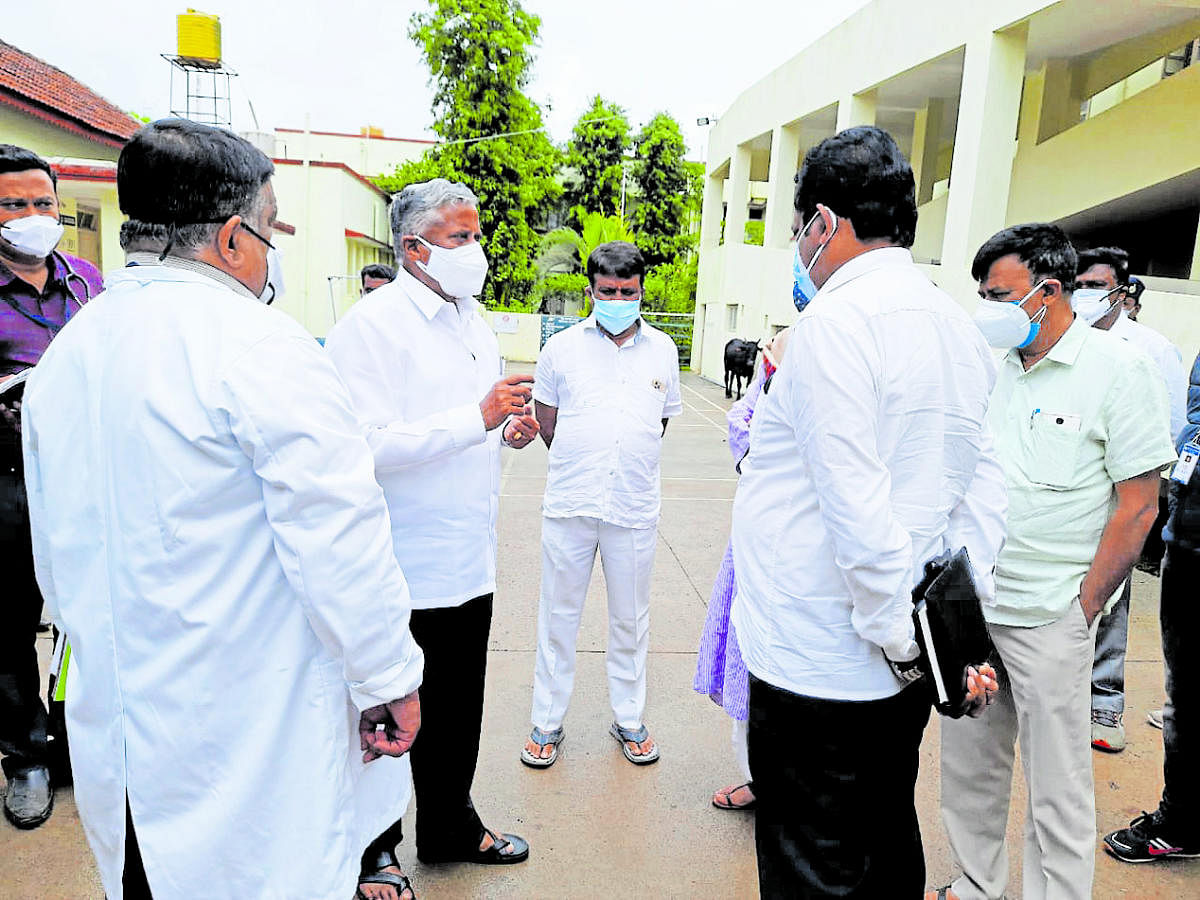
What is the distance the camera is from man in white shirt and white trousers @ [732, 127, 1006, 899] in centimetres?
166

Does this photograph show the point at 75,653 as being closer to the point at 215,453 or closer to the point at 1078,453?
the point at 215,453

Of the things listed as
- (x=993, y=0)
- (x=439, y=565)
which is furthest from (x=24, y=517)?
(x=993, y=0)

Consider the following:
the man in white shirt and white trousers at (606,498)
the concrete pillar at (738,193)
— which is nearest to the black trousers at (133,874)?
the man in white shirt and white trousers at (606,498)

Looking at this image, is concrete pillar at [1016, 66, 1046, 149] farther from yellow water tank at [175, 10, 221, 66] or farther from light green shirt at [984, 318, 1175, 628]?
yellow water tank at [175, 10, 221, 66]

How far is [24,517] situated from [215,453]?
6.43 feet

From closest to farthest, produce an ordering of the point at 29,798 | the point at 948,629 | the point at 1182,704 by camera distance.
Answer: the point at 948,629
the point at 1182,704
the point at 29,798

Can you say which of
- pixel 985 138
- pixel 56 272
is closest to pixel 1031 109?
pixel 985 138

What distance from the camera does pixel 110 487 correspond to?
1502mm

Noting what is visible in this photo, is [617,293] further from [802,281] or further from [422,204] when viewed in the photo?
[802,281]

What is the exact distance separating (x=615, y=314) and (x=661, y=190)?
93.0 ft

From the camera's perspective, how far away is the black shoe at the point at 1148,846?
9.00 ft

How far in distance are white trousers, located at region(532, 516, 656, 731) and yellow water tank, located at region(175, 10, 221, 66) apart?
24.2 m

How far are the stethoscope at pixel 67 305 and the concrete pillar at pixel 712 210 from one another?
2116 cm

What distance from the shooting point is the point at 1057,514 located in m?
2.36
